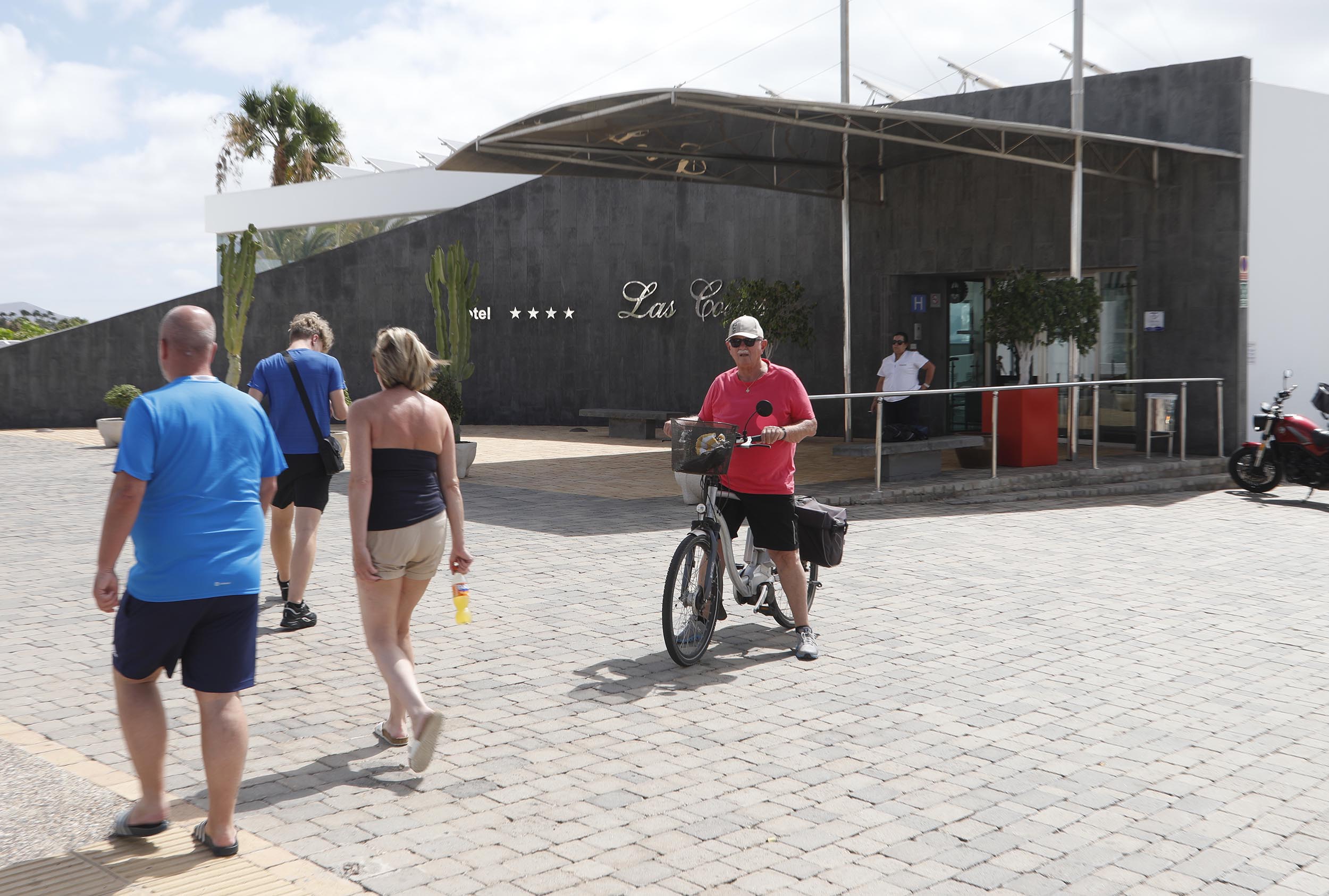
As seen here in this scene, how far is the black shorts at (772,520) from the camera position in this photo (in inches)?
250

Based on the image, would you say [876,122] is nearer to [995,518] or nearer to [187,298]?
[995,518]

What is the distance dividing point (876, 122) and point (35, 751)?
38.2ft

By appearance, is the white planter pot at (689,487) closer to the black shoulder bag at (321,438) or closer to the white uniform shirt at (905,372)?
the white uniform shirt at (905,372)

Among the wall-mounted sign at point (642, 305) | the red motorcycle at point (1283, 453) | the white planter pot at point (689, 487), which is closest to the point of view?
the white planter pot at point (689, 487)

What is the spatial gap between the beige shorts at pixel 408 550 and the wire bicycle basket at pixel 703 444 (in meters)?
1.69

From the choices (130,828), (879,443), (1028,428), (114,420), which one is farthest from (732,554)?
(114,420)

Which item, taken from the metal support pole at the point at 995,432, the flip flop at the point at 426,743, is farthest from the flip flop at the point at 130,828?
the metal support pole at the point at 995,432

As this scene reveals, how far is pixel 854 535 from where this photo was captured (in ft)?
33.7

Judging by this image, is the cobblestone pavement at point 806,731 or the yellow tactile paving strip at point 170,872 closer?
the yellow tactile paving strip at point 170,872

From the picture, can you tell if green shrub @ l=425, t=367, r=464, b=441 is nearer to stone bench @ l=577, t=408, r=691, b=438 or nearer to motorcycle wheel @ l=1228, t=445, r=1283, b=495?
stone bench @ l=577, t=408, r=691, b=438

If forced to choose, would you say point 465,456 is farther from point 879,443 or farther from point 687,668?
point 687,668

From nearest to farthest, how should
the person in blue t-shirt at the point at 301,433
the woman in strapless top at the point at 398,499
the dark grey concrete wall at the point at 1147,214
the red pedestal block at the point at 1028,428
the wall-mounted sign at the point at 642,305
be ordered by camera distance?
the woman in strapless top at the point at 398,499 < the person in blue t-shirt at the point at 301,433 < the red pedestal block at the point at 1028,428 < the dark grey concrete wall at the point at 1147,214 < the wall-mounted sign at the point at 642,305

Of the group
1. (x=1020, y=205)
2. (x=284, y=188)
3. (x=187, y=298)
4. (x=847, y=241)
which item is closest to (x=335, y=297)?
(x=187, y=298)

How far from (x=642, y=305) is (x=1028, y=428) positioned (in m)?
9.71
